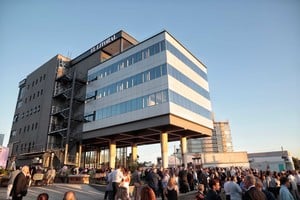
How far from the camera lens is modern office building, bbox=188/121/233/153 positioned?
410 feet

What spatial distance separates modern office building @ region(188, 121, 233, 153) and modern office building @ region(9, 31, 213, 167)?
87.3 metres

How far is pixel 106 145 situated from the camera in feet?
138

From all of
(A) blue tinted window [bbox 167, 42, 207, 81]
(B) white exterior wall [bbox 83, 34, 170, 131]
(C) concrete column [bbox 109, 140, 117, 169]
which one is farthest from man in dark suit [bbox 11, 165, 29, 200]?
(C) concrete column [bbox 109, 140, 117, 169]

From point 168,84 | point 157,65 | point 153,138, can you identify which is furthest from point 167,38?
point 153,138

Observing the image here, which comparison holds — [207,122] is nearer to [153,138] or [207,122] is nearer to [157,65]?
[153,138]

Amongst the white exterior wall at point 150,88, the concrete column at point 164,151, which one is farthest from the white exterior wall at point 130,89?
the concrete column at point 164,151

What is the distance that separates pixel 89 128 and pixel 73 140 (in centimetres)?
368

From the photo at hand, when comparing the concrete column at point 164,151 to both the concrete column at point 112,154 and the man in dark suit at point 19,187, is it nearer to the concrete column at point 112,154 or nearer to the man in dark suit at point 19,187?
the concrete column at point 112,154

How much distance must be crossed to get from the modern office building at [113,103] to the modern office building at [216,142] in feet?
287

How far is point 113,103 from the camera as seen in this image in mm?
31078

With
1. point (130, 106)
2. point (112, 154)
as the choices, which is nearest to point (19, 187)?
point (130, 106)

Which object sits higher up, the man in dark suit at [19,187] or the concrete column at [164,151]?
the concrete column at [164,151]

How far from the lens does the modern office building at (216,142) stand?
125 meters

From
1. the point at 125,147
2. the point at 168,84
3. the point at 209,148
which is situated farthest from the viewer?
the point at 209,148
